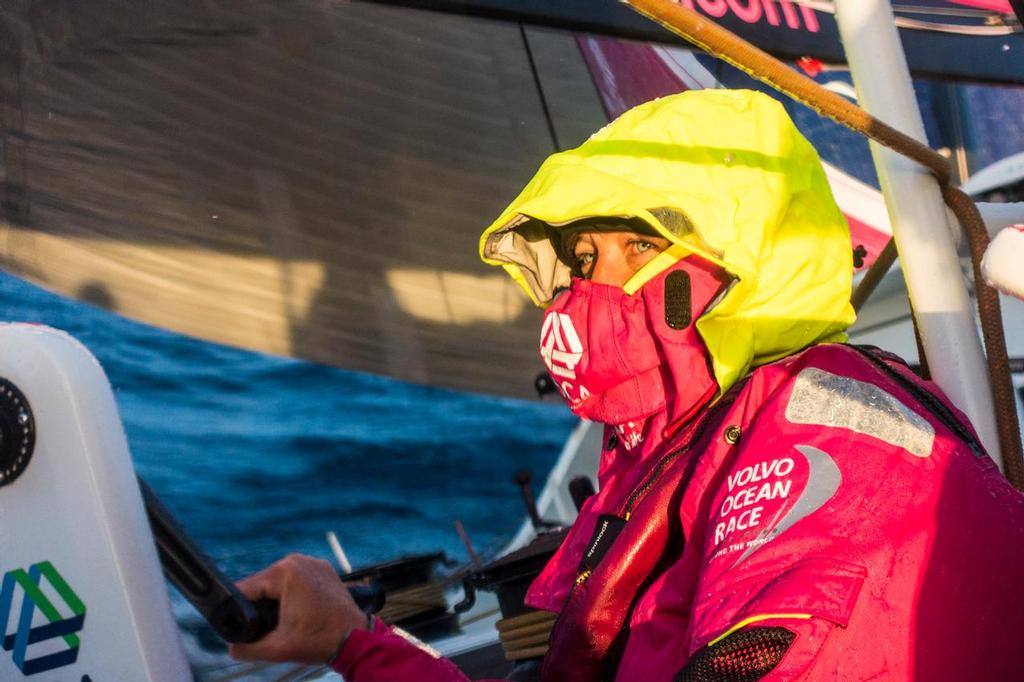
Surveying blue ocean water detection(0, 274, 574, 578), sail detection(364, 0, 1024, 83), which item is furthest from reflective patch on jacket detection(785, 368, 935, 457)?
blue ocean water detection(0, 274, 574, 578)

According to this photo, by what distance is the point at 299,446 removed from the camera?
4730 mm

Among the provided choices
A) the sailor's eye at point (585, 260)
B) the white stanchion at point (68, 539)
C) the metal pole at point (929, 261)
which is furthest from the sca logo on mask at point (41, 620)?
the metal pole at point (929, 261)

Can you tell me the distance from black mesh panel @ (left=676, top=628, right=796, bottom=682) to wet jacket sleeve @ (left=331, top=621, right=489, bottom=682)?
33 cm

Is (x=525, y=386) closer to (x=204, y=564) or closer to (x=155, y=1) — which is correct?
(x=155, y=1)

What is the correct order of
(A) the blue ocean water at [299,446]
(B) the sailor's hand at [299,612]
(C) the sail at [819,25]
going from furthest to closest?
(A) the blue ocean water at [299,446] < (C) the sail at [819,25] < (B) the sailor's hand at [299,612]

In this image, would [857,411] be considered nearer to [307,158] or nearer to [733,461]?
[733,461]

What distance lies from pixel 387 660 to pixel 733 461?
443mm

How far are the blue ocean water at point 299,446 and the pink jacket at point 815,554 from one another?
2.74 meters

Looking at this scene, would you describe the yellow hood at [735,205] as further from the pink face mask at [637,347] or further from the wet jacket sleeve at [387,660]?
the wet jacket sleeve at [387,660]

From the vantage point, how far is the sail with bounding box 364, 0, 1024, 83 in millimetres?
3701

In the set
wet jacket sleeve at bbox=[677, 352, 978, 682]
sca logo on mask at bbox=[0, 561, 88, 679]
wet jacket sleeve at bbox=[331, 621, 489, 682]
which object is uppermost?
wet jacket sleeve at bbox=[677, 352, 978, 682]

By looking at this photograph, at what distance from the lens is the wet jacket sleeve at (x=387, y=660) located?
135cm

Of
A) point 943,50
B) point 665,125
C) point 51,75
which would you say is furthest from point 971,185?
point 51,75

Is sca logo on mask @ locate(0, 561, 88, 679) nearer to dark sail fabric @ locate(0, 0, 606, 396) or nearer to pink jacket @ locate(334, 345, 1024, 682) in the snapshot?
pink jacket @ locate(334, 345, 1024, 682)
